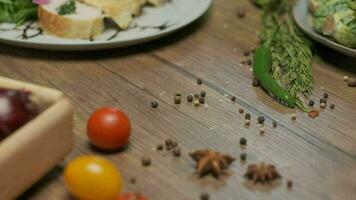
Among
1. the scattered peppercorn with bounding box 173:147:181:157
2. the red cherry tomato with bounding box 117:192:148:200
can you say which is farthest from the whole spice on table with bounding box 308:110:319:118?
the red cherry tomato with bounding box 117:192:148:200

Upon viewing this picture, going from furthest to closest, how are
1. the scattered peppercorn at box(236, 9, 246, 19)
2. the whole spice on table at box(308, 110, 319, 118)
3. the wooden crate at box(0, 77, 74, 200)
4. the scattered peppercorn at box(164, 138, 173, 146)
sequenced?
the scattered peppercorn at box(236, 9, 246, 19) < the whole spice on table at box(308, 110, 319, 118) < the scattered peppercorn at box(164, 138, 173, 146) < the wooden crate at box(0, 77, 74, 200)

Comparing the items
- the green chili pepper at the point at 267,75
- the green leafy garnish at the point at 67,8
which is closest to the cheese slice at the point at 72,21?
the green leafy garnish at the point at 67,8

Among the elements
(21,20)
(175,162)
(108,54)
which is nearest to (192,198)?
(175,162)

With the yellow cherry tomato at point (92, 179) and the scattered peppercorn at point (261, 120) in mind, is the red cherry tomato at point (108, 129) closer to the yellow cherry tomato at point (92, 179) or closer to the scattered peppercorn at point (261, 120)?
the yellow cherry tomato at point (92, 179)

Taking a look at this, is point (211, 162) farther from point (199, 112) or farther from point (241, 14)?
point (241, 14)

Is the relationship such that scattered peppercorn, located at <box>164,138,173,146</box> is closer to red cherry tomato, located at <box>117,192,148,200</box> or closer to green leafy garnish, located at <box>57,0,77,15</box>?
red cherry tomato, located at <box>117,192,148,200</box>

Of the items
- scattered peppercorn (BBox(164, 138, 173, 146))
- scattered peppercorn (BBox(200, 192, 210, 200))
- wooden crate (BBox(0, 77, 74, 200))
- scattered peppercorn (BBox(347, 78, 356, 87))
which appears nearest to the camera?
wooden crate (BBox(0, 77, 74, 200))
